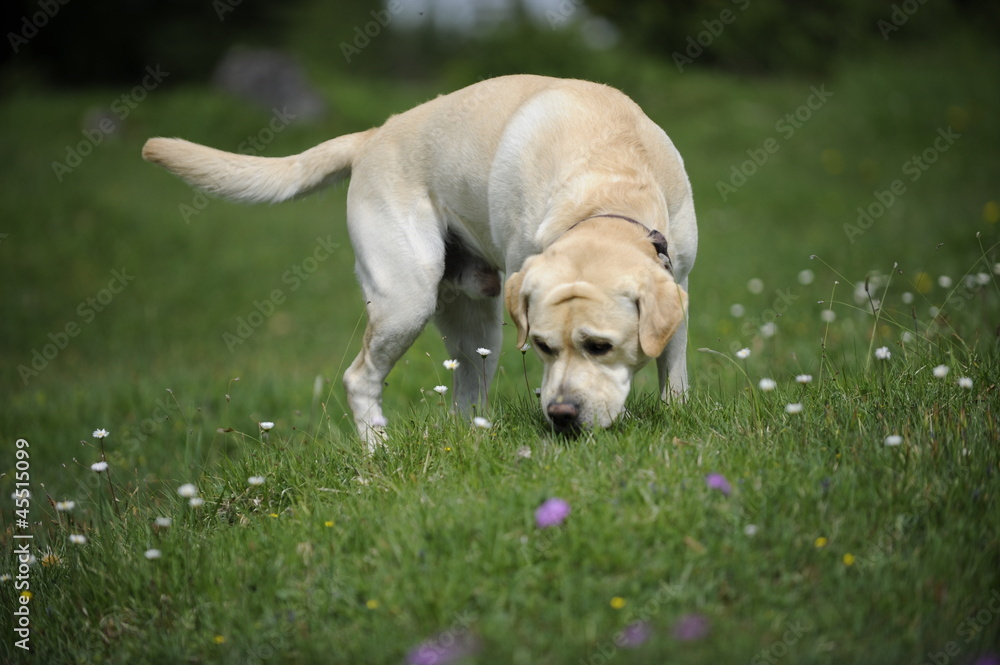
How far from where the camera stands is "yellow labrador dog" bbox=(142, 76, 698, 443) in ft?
10.9

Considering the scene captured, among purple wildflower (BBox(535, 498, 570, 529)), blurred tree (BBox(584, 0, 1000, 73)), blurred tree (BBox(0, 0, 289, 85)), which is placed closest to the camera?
purple wildflower (BBox(535, 498, 570, 529))

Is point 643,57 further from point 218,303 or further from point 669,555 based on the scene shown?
point 669,555

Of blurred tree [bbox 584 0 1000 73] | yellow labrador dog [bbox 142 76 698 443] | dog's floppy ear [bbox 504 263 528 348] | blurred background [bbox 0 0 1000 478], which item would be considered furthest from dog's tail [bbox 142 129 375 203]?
blurred tree [bbox 584 0 1000 73]

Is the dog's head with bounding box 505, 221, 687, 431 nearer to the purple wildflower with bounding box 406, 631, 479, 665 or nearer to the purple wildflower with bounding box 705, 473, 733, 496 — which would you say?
the purple wildflower with bounding box 705, 473, 733, 496

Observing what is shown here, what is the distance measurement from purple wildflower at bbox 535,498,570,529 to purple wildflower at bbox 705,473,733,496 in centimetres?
45

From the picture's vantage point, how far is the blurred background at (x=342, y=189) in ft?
21.3

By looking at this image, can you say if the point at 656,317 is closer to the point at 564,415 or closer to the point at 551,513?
the point at 564,415

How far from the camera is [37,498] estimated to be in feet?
17.4

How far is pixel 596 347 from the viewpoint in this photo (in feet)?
11.1

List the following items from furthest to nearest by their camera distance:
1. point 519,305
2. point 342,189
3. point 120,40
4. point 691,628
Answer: point 120,40, point 342,189, point 519,305, point 691,628

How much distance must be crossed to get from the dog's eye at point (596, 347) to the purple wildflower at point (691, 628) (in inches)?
48.7

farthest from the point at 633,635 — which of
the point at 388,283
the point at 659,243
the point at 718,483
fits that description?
the point at 388,283

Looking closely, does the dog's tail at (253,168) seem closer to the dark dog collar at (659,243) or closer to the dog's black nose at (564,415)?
the dark dog collar at (659,243)

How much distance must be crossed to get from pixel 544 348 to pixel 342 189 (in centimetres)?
1058
